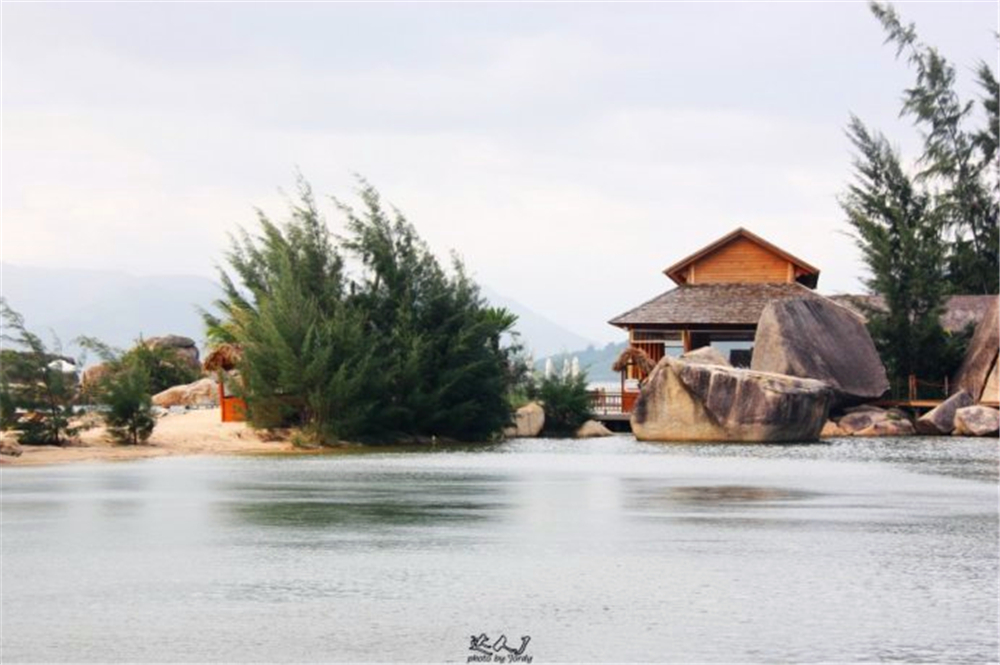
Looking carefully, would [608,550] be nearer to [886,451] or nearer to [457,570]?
[457,570]

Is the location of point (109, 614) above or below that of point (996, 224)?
below

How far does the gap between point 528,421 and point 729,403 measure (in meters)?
8.27

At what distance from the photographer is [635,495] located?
28.8m

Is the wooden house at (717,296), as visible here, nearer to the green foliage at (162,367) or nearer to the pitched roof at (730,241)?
the pitched roof at (730,241)

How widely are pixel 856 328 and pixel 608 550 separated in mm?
35191

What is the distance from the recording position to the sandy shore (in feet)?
124

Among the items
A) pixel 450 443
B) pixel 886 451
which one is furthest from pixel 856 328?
pixel 450 443

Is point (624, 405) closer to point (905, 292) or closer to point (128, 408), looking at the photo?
point (905, 292)

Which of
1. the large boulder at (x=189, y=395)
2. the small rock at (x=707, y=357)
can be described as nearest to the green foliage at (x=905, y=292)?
the small rock at (x=707, y=357)

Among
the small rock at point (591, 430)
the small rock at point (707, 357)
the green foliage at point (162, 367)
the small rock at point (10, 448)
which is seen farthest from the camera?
the green foliage at point (162, 367)

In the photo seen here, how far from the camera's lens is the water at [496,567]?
551 inches

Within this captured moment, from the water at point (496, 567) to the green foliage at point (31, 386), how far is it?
549 cm

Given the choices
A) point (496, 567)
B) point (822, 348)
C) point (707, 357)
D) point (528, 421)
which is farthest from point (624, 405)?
point (496, 567)

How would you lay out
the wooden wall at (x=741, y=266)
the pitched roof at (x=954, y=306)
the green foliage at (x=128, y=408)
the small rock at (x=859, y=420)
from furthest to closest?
the wooden wall at (x=741, y=266) < the pitched roof at (x=954, y=306) < the small rock at (x=859, y=420) < the green foliage at (x=128, y=408)
